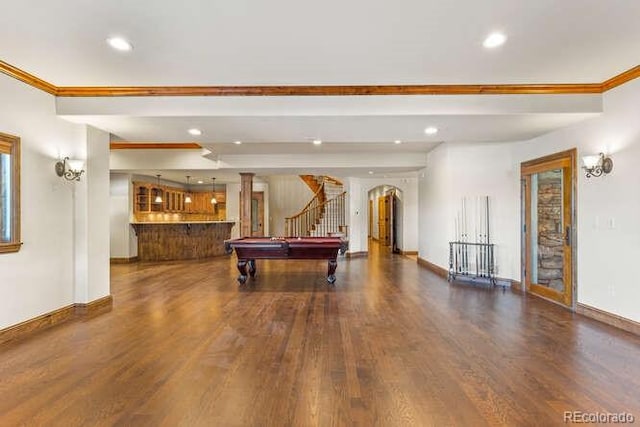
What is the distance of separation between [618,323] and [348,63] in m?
4.20

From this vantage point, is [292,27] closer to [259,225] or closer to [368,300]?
[368,300]

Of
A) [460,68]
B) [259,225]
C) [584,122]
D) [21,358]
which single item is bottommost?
[21,358]

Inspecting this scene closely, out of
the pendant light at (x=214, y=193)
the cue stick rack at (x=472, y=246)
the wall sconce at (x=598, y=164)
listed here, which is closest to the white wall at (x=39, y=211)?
the cue stick rack at (x=472, y=246)

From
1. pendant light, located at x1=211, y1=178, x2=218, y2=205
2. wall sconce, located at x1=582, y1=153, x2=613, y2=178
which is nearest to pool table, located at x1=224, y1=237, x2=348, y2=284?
wall sconce, located at x1=582, y1=153, x2=613, y2=178

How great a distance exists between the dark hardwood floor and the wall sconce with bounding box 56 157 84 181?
1832 mm

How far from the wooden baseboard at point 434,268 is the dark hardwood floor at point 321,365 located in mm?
1634

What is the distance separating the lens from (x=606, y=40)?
2898mm

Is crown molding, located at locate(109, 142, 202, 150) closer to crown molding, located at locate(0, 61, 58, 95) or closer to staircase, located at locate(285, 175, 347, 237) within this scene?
crown molding, located at locate(0, 61, 58, 95)

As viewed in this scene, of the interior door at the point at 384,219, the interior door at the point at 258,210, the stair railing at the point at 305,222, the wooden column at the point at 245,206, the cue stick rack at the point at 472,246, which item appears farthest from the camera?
the interior door at the point at 384,219

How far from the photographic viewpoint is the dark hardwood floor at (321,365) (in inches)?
84.4

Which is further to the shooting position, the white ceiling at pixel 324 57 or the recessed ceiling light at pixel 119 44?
the recessed ceiling light at pixel 119 44

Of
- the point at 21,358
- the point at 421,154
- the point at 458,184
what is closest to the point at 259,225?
the point at 421,154

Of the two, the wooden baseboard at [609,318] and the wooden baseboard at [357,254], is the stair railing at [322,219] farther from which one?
the wooden baseboard at [609,318]

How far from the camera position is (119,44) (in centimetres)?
292
